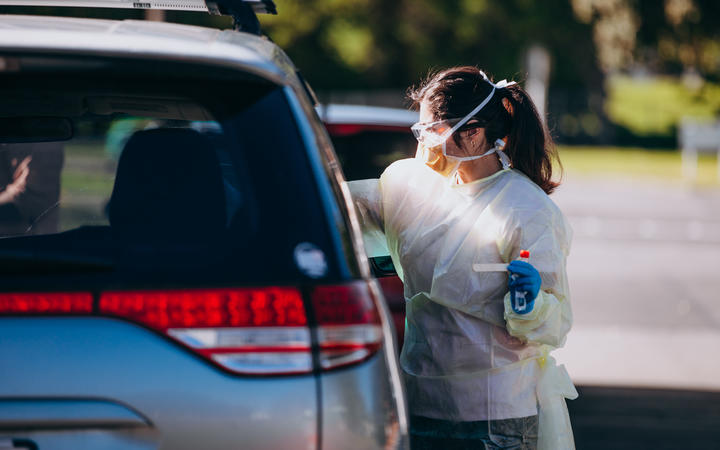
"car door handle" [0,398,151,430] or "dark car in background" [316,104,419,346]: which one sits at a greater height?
"dark car in background" [316,104,419,346]

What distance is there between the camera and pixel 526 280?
104 inches

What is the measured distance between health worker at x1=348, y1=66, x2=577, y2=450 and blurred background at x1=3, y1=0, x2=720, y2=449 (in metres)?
0.69

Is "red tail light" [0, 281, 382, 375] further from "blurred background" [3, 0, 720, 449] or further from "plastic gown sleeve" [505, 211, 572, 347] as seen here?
"blurred background" [3, 0, 720, 449]

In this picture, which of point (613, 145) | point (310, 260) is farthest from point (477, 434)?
point (613, 145)

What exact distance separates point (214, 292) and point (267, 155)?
0.99ft

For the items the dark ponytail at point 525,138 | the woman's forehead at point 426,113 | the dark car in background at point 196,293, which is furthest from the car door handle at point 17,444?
the dark ponytail at point 525,138

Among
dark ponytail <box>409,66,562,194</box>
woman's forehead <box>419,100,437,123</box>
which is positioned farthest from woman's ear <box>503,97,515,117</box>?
woman's forehead <box>419,100,437,123</box>

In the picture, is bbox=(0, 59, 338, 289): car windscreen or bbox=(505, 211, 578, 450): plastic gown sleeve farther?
bbox=(505, 211, 578, 450): plastic gown sleeve

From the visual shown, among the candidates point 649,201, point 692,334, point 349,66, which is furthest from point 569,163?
point 692,334

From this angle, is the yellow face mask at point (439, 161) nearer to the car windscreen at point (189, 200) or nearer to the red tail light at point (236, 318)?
the car windscreen at point (189, 200)

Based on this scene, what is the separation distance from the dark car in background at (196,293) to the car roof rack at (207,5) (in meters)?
0.64

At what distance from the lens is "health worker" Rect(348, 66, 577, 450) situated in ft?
9.18

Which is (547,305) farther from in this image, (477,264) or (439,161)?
(439,161)

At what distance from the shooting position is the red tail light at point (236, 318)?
6.22ft
